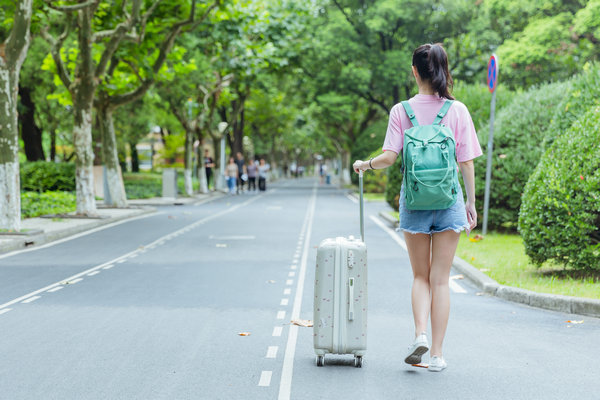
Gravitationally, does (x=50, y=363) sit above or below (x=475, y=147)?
below

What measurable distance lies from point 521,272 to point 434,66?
18.7ft

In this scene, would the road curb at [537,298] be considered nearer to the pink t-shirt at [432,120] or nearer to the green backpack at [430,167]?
the pink t-shirt at [432,120]

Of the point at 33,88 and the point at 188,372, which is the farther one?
the point at 33,88

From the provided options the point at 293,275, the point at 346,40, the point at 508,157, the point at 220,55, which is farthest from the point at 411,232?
the point at 346,40

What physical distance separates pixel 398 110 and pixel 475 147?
23.8 inches

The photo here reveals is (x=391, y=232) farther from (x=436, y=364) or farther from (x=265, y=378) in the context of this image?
(x=265, y=378)

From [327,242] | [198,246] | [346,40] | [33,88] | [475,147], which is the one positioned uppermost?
[346,40]

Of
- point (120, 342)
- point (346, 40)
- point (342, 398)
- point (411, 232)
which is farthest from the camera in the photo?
Answer: point (346, 40)

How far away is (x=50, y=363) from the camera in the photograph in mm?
5598

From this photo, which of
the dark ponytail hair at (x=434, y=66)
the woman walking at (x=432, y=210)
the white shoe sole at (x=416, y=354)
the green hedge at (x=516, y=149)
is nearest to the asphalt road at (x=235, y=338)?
the white shoe sole at (x=416, y=354)

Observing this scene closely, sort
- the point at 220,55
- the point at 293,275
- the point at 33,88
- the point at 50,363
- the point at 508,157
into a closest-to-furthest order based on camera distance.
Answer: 1. the point at 50,363
2. the point at 293,275
3. the point at 508,157
4. the point at 220,55
5. the point at 33,88

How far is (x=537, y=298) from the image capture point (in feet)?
26.4

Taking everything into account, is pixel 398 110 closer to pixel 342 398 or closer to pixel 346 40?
pixel 342 398

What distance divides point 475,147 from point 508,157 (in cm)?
1060
